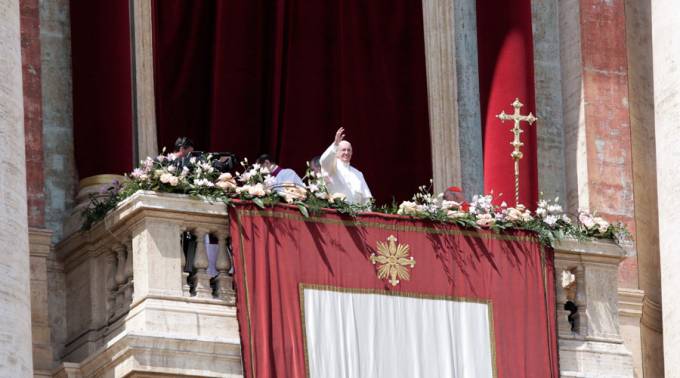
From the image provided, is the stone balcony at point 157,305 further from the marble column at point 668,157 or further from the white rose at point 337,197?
the white rose at point 337,197

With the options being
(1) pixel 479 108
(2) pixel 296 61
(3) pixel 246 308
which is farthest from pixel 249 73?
(3) pixel 246 308

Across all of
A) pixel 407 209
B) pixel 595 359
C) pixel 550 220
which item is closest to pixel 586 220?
pixel 550 220

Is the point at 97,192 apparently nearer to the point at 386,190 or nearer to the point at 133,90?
the point at 133,90

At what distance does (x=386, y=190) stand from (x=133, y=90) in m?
3.11

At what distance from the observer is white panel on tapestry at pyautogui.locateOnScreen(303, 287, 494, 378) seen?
80.4ft

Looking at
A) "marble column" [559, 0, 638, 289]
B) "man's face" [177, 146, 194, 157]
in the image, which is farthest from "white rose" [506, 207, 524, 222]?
"man's face" [177, 146, 194, 157]

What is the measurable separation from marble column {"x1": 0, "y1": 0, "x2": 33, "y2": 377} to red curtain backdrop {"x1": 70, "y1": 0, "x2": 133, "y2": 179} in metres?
2.64

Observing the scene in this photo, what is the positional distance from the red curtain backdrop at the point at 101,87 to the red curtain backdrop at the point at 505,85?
158 inches

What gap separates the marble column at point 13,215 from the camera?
72.7ft

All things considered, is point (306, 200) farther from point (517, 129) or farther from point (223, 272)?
point (517, 129)

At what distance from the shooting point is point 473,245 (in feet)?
84.0

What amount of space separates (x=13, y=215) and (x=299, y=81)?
636cm

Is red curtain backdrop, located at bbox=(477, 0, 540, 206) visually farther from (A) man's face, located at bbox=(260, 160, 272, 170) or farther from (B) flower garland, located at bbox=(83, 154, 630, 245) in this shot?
(A) man's face, located at bbox=(260, 160, 272, 170)

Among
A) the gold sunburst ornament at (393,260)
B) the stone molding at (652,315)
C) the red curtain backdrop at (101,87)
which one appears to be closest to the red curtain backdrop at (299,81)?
the red curtain backdrop at (101,87)
